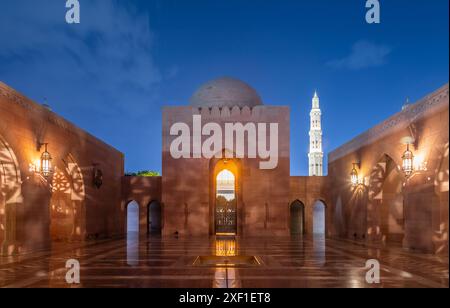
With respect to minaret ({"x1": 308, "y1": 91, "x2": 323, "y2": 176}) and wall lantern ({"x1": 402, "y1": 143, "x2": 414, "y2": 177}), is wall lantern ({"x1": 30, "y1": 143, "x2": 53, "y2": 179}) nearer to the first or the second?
wall lantern ({"x1": 402, "y1": 143, "x2": 414, "y2": 177})

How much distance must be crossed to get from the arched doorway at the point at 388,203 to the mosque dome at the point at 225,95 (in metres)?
9.25

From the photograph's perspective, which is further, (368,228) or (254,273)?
(368,228)

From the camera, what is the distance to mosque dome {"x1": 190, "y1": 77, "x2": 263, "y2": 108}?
24.5m

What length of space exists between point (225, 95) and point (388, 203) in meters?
11.2

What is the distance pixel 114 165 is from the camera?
81.0ft

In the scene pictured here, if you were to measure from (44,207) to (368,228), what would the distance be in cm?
1347

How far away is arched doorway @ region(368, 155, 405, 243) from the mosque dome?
364 inches

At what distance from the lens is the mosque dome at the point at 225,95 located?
964 inches

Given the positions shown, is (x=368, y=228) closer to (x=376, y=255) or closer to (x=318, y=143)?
(x=376, y=255)

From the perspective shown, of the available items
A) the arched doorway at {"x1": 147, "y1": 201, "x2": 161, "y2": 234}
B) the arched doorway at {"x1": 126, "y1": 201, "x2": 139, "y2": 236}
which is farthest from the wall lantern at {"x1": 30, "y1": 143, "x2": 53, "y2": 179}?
the arched doorway at {"x1": 126, "y1": 201, "x2": 139, "y2": 236}

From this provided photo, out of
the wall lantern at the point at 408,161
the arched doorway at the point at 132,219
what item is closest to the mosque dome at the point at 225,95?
the arched doorway at the point at 132,219

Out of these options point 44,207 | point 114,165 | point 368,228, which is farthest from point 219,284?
point 114,165

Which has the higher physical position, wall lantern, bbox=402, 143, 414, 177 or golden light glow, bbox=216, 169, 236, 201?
wall lantern, bbox=402, 143, 414, 177

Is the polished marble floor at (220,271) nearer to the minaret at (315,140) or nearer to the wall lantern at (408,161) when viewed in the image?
the wall lantern at (408,161)
